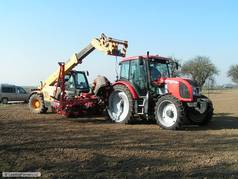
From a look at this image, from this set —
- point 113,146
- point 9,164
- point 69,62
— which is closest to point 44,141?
point 113,146

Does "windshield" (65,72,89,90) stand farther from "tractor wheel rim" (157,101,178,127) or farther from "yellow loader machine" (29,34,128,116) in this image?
"tractor wheel rim" (157,101,178,127)

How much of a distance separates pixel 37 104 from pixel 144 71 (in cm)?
692

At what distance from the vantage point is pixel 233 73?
105688mm

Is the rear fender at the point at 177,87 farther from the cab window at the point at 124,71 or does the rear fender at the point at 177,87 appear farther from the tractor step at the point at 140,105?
the cab window at the point at 124,71

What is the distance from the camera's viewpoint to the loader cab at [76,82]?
1832 cm

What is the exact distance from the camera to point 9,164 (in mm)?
7516

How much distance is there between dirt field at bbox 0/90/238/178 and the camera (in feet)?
23.6

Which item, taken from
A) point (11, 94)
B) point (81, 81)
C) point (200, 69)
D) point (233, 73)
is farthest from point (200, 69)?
point (81, 81)

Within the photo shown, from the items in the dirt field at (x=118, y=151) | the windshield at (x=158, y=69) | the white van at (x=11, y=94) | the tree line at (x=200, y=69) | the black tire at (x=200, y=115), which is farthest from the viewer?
the tree line at (x=200, y=69)

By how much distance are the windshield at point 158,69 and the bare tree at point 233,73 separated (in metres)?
94.1

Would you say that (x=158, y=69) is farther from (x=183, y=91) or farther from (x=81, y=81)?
(x=81, y=81)

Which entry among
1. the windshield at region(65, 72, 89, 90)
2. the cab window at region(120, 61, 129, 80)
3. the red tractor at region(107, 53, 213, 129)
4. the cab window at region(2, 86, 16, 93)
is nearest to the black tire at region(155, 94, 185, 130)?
the red tractor at region(107, 53, 213, 129)

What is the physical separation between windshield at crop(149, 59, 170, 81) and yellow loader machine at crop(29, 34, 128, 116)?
6.30 ft

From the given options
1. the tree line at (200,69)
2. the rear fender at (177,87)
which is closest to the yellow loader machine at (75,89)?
the rear fender at (177,87)
